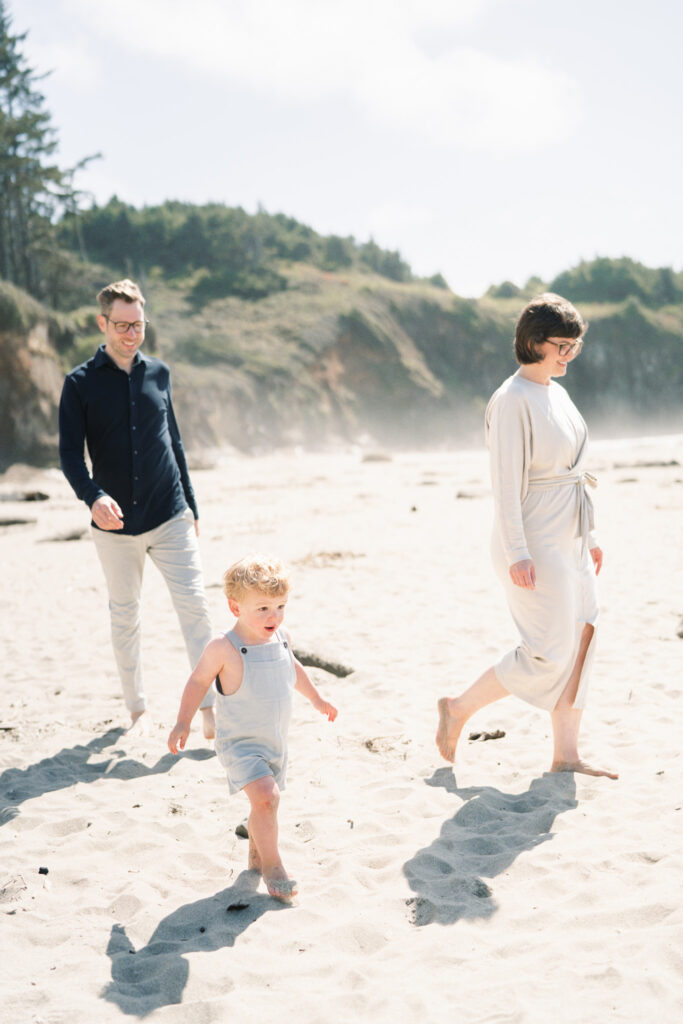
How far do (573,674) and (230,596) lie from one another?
1.66 metres

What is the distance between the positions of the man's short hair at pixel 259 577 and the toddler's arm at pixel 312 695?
329 mm

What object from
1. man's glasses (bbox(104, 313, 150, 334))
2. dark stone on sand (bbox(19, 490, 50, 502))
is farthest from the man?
dark stone on sand (bbox(19, 490, 50, 502))

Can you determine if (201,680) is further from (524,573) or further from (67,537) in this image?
(67,537)

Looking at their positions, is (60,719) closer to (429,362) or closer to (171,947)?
(171,947)

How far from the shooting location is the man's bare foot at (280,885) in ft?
9.60

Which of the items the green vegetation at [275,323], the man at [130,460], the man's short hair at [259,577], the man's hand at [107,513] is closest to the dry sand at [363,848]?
the man at [130,460]

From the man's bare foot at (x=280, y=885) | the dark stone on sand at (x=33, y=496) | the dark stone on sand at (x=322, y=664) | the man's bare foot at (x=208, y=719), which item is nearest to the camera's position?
the man's bare foot at (x=280, y=885)

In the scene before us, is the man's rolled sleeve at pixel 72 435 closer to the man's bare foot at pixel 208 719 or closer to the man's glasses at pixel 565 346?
the man's bare foot at pixel 208 719

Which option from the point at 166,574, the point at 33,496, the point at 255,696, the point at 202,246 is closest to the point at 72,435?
the point at 166,574

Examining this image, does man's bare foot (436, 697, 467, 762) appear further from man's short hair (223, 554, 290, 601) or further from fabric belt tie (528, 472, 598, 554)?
man's short hair (223, 554, 290, 601)

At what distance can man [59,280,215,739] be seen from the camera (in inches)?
168

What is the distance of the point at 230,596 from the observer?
9.60ft

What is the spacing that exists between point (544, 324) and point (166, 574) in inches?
91.1

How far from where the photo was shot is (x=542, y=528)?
141 inches
